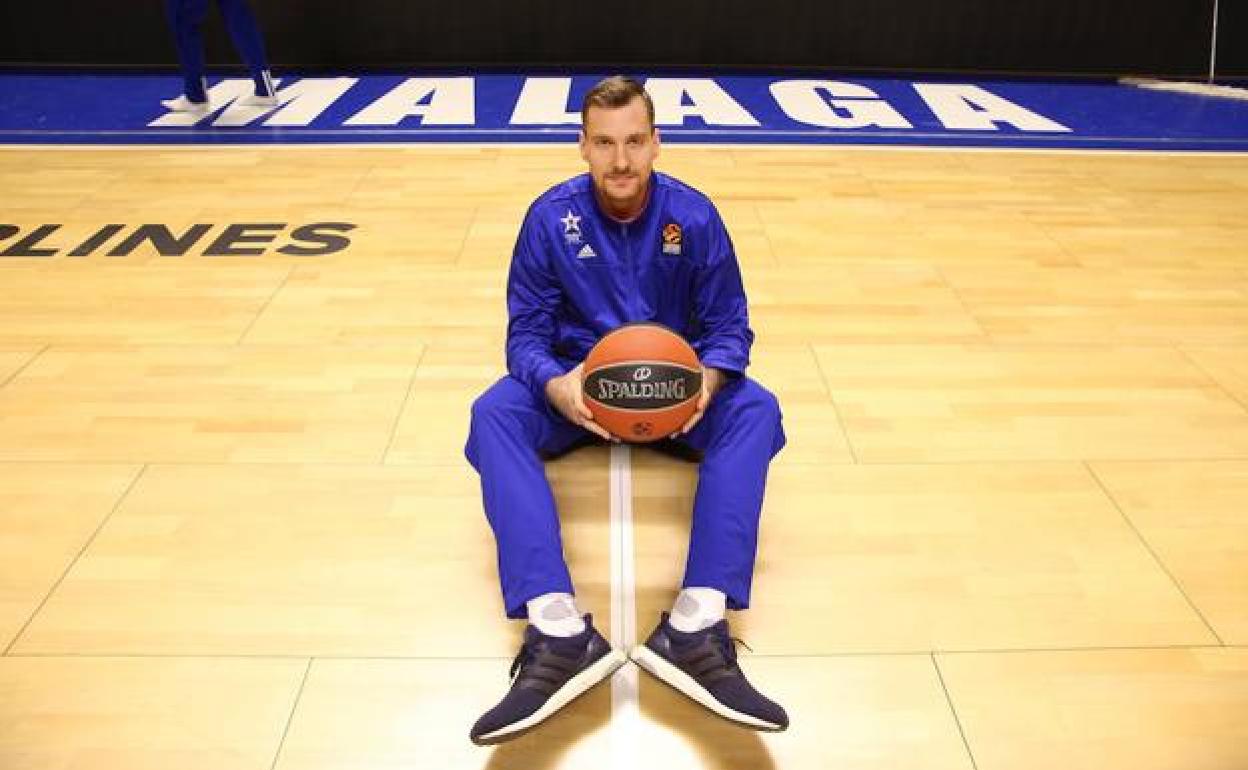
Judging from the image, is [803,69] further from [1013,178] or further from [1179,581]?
[1179,581]

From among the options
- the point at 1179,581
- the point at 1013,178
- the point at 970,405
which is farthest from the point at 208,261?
the point at 1013,178

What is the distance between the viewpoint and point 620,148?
2562mm

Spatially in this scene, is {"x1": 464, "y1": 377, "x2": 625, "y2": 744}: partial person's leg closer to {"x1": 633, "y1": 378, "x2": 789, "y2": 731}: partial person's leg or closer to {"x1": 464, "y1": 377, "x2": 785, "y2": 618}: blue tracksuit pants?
{"x1": 464, "y1": 377, "x2": 785, "y2": 618}: blue tracksuit pants

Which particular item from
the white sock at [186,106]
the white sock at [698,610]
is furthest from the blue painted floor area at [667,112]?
the white sock at [698,610]

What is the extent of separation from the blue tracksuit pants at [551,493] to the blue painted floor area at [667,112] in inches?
185

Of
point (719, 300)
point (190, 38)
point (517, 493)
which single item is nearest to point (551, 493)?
point (517, 493)

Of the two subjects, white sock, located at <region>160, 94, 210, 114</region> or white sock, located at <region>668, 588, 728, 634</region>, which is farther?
white sock, located at <region>160, 94, 210, 114</region>

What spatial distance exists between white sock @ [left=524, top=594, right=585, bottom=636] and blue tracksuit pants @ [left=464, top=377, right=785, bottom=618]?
2 cm

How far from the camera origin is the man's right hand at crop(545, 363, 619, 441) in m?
2.55

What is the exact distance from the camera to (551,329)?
2873 mm

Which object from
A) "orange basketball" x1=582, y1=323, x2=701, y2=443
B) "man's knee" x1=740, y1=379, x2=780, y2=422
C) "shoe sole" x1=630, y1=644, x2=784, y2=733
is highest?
"orange basketball" x1=582, y1=323, x2=701, y2=443

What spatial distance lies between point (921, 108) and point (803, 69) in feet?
5.31

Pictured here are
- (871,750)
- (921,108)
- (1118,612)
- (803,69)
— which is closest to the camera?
(871,750)

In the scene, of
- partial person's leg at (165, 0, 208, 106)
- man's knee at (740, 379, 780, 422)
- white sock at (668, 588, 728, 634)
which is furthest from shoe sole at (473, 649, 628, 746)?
partial person's leg at (165, 0, 208, 106)
